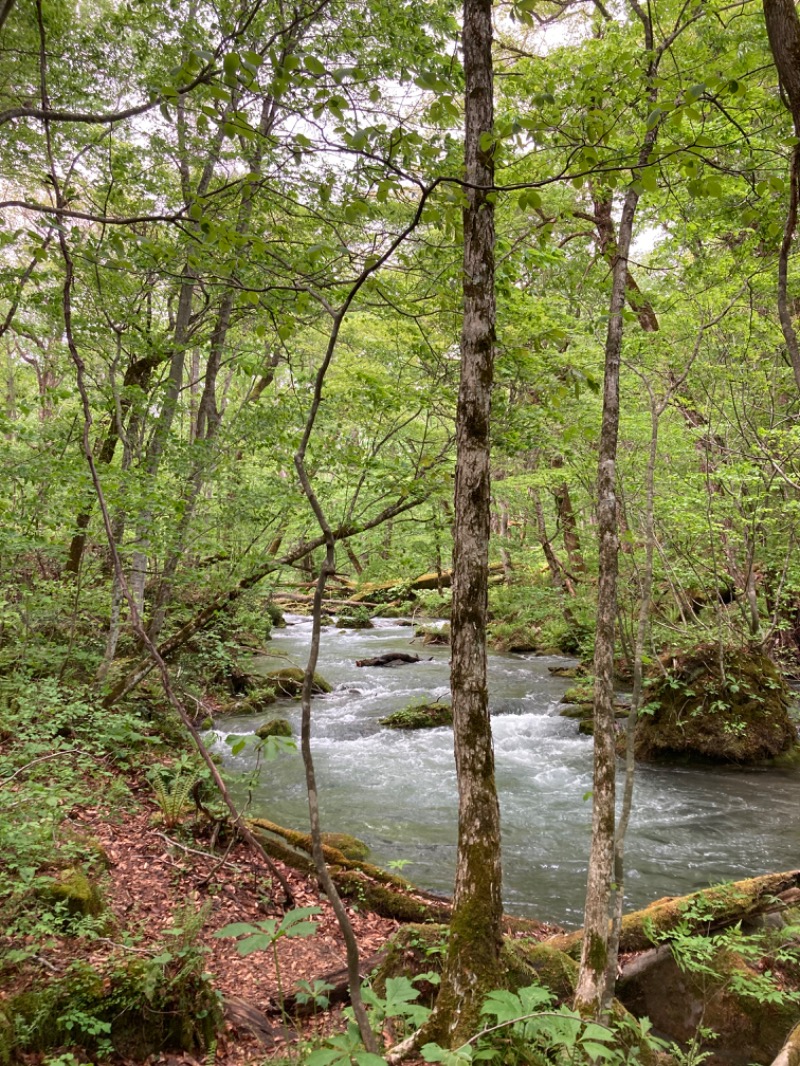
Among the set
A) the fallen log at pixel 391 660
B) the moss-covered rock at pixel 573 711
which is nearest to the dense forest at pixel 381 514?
the moss-covered rock at pixel 573 711

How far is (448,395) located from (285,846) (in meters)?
4.75

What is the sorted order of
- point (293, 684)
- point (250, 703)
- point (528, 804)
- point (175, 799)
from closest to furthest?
point (175, 799) → point (528, 804) → point (250, 703) → point (293, 684)

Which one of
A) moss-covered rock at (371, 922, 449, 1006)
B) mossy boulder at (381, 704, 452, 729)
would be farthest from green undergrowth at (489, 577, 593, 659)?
moss-covered rock at (371, 922, 449, 1006)

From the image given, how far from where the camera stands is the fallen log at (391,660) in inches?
637

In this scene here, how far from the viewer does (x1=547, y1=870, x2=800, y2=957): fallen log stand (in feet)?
14.6

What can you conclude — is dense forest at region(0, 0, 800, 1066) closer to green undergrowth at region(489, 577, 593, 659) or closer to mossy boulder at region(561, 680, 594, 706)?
mossy boulder at region(561, 680, 594, 706)

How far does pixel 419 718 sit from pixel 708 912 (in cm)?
738

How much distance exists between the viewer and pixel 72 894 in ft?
12.7

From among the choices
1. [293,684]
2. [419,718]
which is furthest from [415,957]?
[293,684]

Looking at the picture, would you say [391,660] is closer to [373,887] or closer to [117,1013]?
[373,887]

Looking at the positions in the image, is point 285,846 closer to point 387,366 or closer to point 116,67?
point 387,366

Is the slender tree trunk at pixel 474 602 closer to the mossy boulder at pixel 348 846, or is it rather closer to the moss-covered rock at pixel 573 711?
the mossy boulder at pixel 348 846

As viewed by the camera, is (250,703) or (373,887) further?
(250,703)

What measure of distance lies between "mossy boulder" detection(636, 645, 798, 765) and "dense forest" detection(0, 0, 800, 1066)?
66 millimetres
